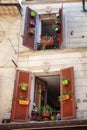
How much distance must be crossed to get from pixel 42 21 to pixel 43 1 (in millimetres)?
878

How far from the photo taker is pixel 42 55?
38.1 feet

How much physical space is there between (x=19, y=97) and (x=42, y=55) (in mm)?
1998

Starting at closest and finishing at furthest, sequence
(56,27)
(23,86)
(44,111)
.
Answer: (44,111) < (23,86) < (56,27)

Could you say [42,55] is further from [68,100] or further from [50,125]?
[50,125]

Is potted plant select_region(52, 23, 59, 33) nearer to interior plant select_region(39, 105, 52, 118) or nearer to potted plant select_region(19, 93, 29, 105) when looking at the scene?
potted plant select_region(19, 93, 29, 105)

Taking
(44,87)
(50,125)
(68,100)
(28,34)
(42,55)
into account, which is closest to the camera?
(50,125)

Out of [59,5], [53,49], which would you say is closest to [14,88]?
[53,49]

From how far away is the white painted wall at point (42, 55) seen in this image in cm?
1084

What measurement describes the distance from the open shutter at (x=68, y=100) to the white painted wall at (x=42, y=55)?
13.9 inches

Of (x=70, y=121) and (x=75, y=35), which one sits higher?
(x=75, y=35)

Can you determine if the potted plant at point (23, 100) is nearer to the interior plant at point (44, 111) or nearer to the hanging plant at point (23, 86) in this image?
the hanging plant at point (23, 86)

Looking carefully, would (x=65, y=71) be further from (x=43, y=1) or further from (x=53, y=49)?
(x=43, y=1)

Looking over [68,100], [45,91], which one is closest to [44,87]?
[45,91]

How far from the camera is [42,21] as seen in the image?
43.7 ft
